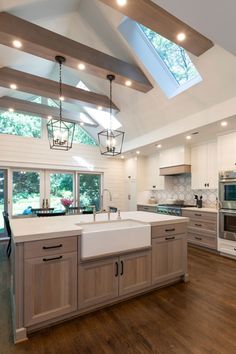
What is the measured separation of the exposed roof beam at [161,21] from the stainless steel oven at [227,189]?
7.50ft

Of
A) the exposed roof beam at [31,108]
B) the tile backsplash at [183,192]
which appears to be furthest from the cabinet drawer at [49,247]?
the exposed roof beam at [31,108]

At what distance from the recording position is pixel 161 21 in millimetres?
2395

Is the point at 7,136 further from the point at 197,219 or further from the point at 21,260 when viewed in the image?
the point at 197,219

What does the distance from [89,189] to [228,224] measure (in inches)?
164

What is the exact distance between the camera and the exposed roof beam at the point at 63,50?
8.54 feet

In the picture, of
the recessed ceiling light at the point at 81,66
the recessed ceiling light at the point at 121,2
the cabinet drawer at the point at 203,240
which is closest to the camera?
the recessed ceiling light at the point at 121,2

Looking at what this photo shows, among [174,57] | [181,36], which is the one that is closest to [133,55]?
[174,57]

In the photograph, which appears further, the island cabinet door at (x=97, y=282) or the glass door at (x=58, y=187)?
the glass door at (x=58, y=187)

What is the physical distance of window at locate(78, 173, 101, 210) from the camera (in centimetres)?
659

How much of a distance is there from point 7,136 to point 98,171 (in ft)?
9.20

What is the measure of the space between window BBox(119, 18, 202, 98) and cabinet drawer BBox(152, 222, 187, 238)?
7.64 feet

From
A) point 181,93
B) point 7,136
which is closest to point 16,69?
point 7,136

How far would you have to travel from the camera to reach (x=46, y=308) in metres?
1.95

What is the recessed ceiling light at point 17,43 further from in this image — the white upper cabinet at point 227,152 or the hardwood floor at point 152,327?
the white upper cabinet at point 227,152
